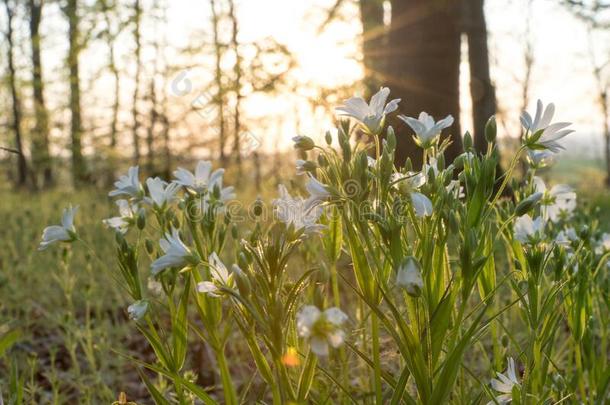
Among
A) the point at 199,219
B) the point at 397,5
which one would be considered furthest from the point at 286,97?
the point at 199,219

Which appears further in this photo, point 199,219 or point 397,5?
point 397,5

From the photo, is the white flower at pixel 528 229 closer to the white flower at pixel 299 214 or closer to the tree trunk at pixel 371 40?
the white flower at pixel 299 214

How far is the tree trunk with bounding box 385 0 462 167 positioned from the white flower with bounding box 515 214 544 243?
102 inches

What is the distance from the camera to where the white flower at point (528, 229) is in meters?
1.66

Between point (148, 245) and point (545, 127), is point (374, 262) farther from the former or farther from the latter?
point (148, 245)

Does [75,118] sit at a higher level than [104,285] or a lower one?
higher

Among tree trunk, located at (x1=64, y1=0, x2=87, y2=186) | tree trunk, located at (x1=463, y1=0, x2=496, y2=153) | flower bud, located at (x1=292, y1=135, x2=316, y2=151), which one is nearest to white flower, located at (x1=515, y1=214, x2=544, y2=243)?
flower bud, located at (x1=292, y1=135, x2=316, y2=151)

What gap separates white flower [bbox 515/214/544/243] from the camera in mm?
1659

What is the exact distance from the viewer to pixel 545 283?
2.42 metres

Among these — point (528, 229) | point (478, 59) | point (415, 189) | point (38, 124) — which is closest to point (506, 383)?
point (528, 229)

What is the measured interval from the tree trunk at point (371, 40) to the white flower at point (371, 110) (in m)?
4.81

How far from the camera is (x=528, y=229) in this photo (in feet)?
5.65

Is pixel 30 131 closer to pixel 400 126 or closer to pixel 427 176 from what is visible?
pixel 400 126

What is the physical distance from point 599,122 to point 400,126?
2579cm
